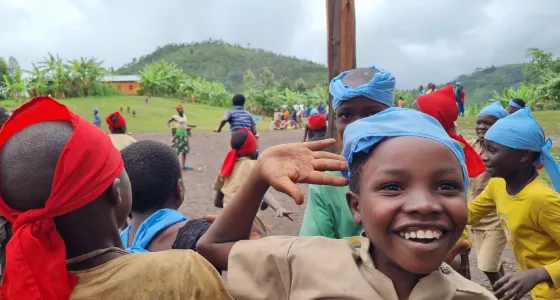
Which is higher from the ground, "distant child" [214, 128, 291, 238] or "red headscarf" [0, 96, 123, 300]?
"red headscarf" [0, 96, 123, 300]

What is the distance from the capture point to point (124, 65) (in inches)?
4803

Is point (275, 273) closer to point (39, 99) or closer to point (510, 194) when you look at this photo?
point (39, 99)

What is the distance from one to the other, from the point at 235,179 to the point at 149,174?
244 centimetres

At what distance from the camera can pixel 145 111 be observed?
1141 inches

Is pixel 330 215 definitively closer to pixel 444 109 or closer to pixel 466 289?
pixel 466 289

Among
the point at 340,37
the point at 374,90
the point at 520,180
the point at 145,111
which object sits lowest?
the point at 145,111

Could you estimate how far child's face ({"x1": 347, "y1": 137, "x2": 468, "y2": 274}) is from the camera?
55.3 inches

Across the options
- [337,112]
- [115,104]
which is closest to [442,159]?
[337,112]

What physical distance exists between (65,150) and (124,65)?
128m

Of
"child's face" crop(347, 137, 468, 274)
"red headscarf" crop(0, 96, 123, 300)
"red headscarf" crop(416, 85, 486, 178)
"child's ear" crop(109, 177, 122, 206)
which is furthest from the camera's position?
"red headscarf" crop(416, 85, 486, 178)

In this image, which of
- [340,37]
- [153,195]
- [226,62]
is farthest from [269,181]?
[226,62]

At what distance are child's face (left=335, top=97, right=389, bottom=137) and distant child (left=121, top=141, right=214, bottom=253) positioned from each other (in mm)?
894

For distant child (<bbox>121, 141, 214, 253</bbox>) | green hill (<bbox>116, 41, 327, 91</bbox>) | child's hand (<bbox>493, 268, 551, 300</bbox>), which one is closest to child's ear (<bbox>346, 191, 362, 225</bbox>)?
distant child (<bbox>121, 141, 214, 253</bbox>)

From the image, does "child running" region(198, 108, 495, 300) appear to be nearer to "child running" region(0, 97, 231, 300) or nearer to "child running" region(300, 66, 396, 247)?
"child running" region(0, 97, 231, 300)
